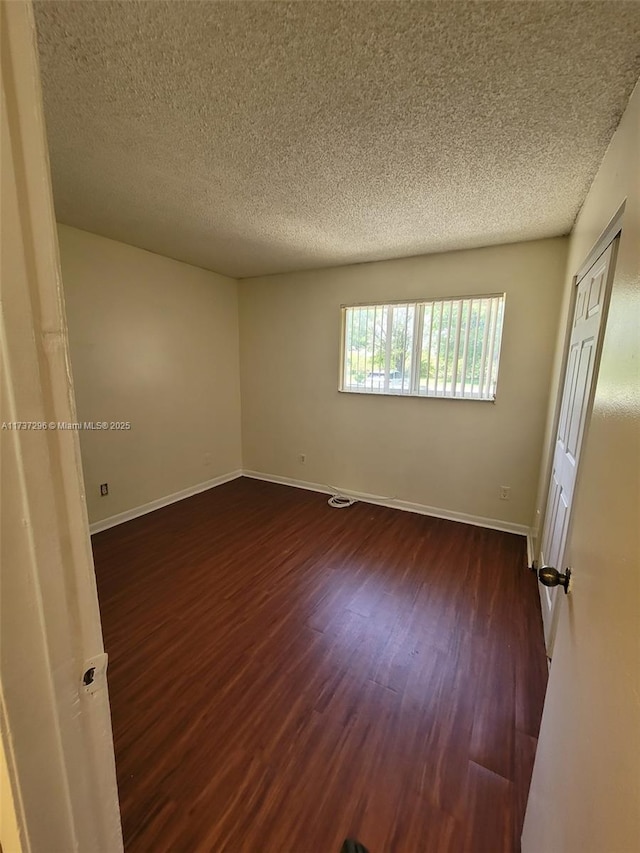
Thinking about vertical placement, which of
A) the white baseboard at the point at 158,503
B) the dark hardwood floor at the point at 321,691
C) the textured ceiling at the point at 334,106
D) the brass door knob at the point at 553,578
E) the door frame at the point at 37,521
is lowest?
the dark hardwood floor at the point at 321,691

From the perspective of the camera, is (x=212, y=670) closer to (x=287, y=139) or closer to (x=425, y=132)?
(x=287, y=139)

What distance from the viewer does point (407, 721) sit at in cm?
149

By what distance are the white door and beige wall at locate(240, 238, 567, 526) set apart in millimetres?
687

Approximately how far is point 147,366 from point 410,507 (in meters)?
2.89

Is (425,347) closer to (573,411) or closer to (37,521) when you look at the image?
(573,411)

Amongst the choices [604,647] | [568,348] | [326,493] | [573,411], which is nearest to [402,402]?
[326,493]

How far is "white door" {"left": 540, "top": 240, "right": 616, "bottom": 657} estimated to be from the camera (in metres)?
1.61

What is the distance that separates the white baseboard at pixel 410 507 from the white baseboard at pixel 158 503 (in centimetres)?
39

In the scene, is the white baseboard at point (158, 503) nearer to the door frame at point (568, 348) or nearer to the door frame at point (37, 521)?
the door frame at point (37, 521)

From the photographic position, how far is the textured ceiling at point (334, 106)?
3.36 ft

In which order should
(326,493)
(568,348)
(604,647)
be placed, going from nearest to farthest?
(604,647) → (568,348) → (326,493)

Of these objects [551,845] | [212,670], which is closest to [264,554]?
[212,670]

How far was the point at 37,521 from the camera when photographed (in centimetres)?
47

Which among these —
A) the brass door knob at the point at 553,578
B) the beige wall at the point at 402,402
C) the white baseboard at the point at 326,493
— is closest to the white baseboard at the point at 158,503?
the white baseboard at the point at 326,493
